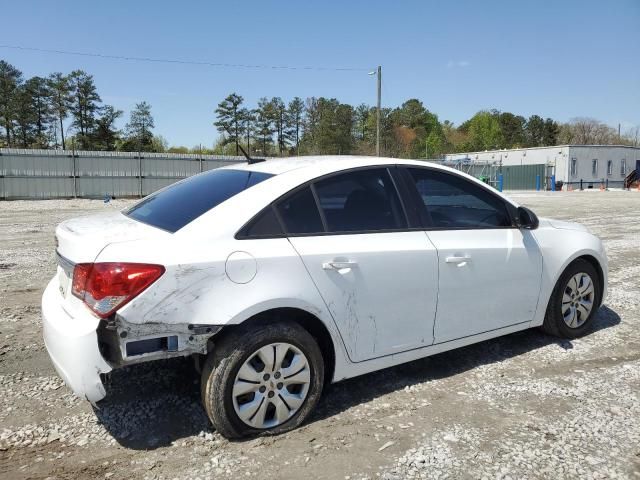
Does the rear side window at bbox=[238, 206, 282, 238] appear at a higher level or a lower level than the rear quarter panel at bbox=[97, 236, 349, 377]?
higher

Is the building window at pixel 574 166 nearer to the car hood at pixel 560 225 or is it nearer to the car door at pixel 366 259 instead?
the car hood at pixel 560 225

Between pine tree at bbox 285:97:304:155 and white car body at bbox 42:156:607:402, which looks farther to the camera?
pine tree at bbox 285:97:304:155

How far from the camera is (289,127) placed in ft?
254

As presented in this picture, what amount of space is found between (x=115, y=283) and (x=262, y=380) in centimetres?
94

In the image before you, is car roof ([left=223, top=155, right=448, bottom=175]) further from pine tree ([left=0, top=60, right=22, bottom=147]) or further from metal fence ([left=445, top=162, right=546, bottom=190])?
pine tree ([left=0, top=60, right=22, bottom=147])

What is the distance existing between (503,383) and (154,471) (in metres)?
2.41

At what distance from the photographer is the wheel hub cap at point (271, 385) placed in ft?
9.09

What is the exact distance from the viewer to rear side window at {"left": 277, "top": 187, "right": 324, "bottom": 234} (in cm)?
299

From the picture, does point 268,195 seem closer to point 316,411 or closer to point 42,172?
point 316,411

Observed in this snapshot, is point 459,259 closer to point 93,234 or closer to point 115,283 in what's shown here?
point 115,283

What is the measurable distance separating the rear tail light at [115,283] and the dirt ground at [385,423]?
34.0 inches

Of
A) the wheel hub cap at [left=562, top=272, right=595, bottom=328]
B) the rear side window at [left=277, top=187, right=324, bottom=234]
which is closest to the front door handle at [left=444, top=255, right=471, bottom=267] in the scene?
the rear side window at [left=277, top=187, right=324, bottom=234]

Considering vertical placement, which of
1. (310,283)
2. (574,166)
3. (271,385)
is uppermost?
(574,166)

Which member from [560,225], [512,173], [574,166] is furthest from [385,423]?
[574,166]
